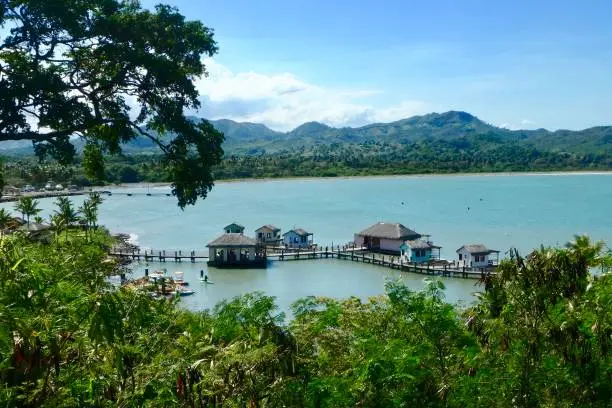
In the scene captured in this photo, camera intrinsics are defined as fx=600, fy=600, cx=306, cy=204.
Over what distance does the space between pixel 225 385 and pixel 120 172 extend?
11037cm

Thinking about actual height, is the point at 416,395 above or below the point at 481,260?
above

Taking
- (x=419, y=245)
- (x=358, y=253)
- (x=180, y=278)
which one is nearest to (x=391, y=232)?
(x=358, y=253)

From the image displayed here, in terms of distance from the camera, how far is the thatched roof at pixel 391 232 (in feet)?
135

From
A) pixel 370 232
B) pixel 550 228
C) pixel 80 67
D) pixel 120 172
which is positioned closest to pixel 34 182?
pixel 120 172

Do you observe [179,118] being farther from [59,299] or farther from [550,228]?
[550,228]

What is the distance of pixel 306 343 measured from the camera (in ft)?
22.1

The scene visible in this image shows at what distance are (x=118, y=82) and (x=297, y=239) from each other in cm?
3708

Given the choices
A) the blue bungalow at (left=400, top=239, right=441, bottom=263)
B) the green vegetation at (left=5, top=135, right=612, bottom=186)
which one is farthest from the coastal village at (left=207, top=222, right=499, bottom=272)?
the green vegetation at (left=5, top=135, right=612, bottom=186)

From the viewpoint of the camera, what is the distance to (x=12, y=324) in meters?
3.42

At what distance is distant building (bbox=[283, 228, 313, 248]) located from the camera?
4469cm

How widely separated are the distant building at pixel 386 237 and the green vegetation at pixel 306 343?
33343mm

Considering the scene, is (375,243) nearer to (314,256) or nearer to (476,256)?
(314,256)

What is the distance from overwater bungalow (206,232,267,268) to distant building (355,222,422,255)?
7956 millimetres

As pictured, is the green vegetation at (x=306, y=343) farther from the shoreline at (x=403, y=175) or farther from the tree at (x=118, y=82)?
the shoreline at (x=403, y=175)
